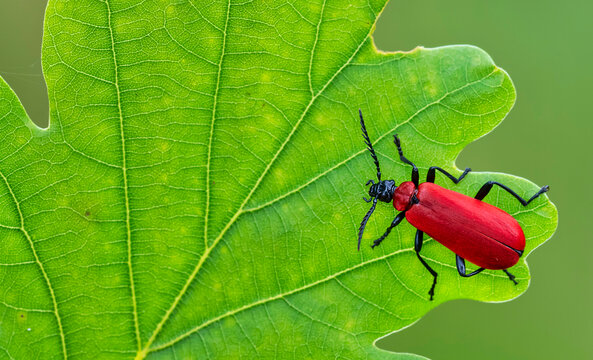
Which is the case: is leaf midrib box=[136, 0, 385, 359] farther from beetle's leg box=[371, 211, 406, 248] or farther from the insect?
beetle's leg box=[371, 211, 406, 248]

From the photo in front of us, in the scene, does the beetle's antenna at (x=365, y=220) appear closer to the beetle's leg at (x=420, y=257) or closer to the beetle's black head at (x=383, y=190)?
the beetle's black head at (x=383, y=190)

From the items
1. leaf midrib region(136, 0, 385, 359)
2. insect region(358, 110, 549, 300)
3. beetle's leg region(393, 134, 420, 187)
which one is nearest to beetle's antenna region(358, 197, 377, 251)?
insect region(358, 110, 549, 300)

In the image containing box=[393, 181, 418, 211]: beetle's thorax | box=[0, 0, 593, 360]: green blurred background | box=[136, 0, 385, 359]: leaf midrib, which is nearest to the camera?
box=[136, 0, 385, 359]: leaf midrib

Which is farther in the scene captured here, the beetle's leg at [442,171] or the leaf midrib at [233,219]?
the beetle's leg at [442,171]

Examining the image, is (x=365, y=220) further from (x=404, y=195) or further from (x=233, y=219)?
(x=233, y=219)

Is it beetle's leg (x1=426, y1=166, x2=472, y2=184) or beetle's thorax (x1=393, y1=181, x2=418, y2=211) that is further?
beetle's thorax (x1=393, y1=181, x2=418, y2=211)

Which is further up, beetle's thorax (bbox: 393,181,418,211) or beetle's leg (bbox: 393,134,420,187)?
beetle's leg (bbox: 393,134,420,187)

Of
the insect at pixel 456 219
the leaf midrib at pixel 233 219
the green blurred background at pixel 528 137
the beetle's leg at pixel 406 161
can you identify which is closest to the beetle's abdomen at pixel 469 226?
the insect at pixel 456 219
